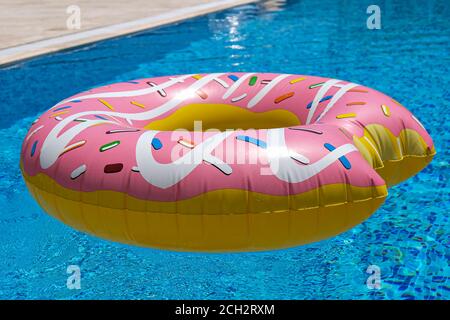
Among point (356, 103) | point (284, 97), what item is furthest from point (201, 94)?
point (356, 103)

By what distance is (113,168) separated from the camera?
317 centimetres

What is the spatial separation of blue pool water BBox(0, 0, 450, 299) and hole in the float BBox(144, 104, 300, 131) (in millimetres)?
842

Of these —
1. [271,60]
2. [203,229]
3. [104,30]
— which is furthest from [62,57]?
[203,229]

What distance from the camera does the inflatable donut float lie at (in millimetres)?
3064

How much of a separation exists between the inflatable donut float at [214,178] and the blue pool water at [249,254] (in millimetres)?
348

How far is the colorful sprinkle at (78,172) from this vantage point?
3219 mm

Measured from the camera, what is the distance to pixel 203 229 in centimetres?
310

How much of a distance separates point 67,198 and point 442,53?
6691 mm

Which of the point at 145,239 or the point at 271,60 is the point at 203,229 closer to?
the point at 145,239

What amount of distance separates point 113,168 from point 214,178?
0.50m

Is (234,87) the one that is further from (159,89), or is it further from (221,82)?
(159,89)

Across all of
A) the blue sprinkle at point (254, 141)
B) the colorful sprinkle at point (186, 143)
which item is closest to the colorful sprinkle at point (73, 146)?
the colorful sprinkle at point (186, 143)

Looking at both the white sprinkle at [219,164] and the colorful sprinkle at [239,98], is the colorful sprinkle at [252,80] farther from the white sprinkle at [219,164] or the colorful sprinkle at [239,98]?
the white sprinkle at [219,164]

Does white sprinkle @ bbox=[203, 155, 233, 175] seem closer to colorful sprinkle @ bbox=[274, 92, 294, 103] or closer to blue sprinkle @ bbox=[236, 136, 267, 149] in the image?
blue sprinkle @ bbox=[236, 136, 267, 149]
